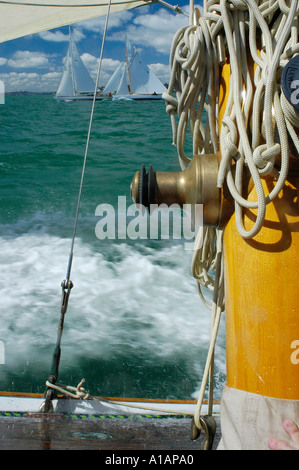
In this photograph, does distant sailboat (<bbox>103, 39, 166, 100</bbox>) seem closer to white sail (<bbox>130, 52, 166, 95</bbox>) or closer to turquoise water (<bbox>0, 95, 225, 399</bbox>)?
white sail (<bbox>130, 52, 166, 95</bbox>)

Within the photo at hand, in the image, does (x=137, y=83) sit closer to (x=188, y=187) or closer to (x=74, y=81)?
(x=74, y=81)

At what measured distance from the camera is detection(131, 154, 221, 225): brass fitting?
86cm

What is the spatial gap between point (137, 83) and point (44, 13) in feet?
114

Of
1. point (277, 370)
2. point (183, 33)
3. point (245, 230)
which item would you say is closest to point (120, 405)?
point (277, 370)

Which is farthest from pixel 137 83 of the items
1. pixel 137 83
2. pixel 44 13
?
pixel 44 13

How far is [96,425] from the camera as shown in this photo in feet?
4.02

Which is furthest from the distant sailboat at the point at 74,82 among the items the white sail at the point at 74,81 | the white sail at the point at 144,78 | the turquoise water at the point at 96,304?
the turquoise water at the point at 96,304

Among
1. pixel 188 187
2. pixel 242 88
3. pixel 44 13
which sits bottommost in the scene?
pixel 188 187

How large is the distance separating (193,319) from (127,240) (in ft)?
4.76

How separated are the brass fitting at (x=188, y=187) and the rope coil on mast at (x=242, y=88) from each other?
0.13 ft

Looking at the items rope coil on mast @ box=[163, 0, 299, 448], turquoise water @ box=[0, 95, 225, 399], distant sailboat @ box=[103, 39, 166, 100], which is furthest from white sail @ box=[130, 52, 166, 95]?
rope coil on mast @ box=[163, 0, 299, 448]

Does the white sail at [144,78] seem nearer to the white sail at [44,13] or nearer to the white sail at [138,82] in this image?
the white sail at [138,82]

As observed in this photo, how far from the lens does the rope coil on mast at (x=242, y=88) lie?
0.78 m

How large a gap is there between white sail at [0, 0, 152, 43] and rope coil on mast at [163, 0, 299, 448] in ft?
6.13
